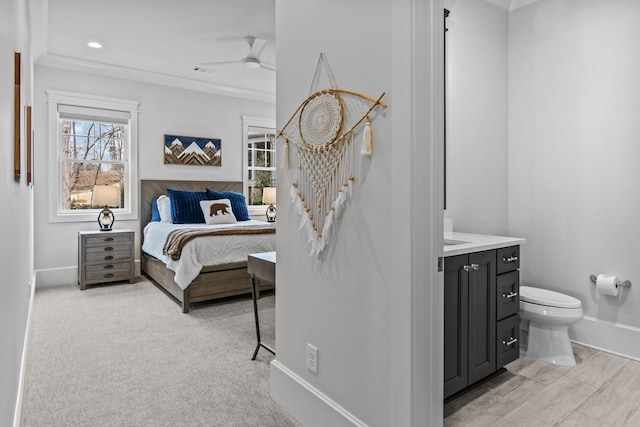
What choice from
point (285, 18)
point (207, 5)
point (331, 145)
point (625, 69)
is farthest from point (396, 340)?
point (207, 5)

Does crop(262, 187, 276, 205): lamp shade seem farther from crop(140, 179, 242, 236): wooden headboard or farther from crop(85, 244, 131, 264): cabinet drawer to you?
crop(85, 244, 131, 264): cabinet drawer

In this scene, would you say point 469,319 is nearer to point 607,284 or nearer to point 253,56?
point 607,284

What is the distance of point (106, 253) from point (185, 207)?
42.0 inches

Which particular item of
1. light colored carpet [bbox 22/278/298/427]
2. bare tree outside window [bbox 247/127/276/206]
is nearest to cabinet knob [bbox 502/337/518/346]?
light colored carpet [bbox 22/278/298/427]

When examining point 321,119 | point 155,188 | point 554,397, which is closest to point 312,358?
point 321,119

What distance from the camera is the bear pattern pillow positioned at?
16.4 ft

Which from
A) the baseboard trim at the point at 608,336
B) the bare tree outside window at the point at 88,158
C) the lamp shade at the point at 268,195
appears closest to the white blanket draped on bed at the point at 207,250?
the bare tree outside window at the point at 88,158

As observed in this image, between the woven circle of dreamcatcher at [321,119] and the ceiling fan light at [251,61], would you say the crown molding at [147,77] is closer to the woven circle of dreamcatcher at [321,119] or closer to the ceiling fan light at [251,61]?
the ceiling fan light at [251,61]

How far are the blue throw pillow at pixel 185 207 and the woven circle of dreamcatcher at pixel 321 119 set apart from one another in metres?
3.55

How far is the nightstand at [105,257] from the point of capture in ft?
14.8

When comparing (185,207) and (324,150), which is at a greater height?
(324,150)

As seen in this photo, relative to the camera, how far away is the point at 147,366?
248 centimetres

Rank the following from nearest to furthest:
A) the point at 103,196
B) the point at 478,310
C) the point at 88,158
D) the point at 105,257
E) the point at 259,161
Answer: the point at 478,310, the point at 105,257, the point at 103,196, the point at 88,158, the point at 259,161

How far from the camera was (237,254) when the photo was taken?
13.0 feet
